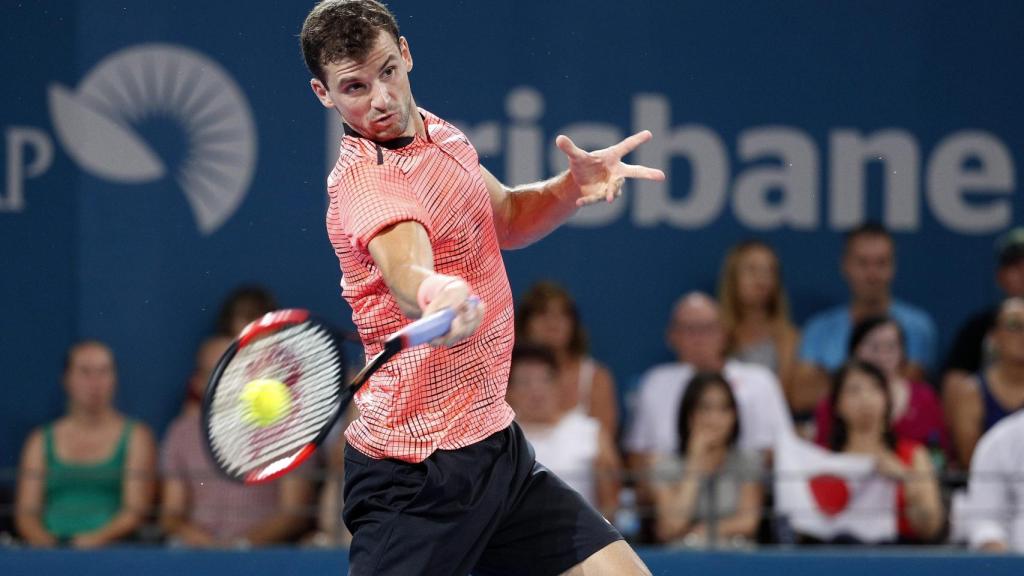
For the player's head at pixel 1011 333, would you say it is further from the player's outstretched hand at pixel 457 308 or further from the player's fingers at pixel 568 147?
the player's outstretched hand at pixel 457 308

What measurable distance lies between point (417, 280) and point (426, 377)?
0.45m

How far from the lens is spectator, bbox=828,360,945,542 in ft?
19.9

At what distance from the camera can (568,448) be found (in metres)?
6.37

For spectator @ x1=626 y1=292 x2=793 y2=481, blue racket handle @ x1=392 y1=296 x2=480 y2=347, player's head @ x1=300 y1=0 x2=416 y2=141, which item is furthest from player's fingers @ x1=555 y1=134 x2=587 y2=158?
spectator @ x1=626 y1=292 x2=793 y2=481

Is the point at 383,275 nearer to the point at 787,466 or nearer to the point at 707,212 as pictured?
the point at 787,466

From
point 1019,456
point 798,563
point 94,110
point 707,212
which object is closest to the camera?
point 798,563

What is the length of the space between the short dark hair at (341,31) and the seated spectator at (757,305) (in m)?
4.11

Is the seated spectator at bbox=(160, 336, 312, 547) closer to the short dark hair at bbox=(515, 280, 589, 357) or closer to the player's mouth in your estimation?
the short dark hair at bbox=(515, 280, 589, 357)

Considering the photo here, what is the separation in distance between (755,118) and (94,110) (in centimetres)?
321

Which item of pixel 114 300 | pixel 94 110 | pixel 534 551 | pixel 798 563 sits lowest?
pixel 798 563

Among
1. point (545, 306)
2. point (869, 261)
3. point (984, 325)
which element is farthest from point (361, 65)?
point (984, 325)

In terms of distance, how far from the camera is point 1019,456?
6074 millimetres

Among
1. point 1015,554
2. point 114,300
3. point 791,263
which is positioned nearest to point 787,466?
point 1015,554

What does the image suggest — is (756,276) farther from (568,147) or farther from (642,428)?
(568,147)
